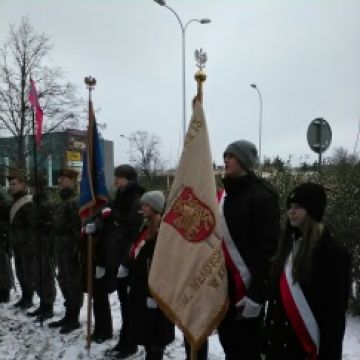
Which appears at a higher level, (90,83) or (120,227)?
(90,83)

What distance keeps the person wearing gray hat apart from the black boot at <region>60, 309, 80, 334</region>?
318 centimetres

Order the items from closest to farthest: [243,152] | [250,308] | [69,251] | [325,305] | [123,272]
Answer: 1. [325,305]
2. [250,308]
3. [243,152]
4. [123,272]
5. [69,251]

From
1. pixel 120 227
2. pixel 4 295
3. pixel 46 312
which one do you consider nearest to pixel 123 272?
pixel 120 227

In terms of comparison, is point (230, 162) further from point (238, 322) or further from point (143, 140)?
point (143, 140)

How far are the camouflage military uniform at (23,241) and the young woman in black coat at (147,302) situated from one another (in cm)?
323

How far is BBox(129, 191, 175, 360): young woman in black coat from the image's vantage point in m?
4.52

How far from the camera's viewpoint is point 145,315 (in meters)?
4.54

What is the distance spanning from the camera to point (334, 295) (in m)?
2.75

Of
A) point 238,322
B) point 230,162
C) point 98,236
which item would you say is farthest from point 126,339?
point 230,162

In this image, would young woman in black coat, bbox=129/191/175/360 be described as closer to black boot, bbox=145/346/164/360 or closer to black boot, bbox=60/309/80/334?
black boot, bbox=145/346/164/360

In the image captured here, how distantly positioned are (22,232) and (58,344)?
2.21 m

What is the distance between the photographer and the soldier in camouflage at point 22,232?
7398mm

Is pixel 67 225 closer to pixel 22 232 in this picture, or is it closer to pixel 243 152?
pixel 22 232

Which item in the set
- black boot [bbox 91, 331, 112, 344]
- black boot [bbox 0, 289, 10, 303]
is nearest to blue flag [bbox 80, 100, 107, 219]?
black boot [bbox 91, 331, 112, 344]
